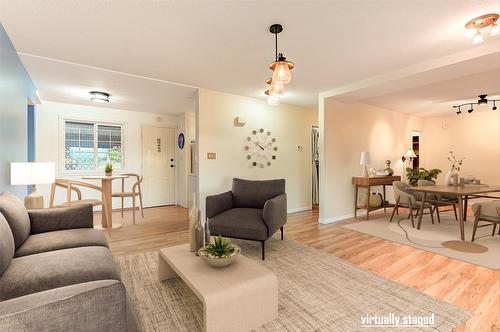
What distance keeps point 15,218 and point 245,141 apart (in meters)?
3.29

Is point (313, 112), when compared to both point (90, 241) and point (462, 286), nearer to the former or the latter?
point (462, 286)

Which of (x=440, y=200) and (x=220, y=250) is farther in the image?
(x=440, y=200)

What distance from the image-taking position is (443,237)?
3.43 m

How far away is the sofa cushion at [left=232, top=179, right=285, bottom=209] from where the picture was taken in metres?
3.42

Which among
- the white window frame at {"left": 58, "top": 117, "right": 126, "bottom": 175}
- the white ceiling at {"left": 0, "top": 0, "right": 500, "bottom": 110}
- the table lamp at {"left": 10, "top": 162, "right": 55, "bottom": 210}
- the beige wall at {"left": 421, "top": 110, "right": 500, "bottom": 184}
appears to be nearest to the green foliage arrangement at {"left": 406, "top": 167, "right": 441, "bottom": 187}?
the beige wall at {"left": 421, "top": 110, "right": 500, "bottom": 184}

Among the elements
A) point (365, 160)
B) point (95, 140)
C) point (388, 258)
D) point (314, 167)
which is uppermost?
point (95, 140)

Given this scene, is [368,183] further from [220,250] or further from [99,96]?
[99,96]

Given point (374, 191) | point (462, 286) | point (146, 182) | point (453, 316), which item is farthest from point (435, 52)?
point (146, 182)

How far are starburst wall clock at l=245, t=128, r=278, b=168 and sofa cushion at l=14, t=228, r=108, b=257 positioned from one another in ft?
9.48

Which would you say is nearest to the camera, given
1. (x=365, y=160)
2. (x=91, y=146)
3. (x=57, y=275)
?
(x=57, y=275)

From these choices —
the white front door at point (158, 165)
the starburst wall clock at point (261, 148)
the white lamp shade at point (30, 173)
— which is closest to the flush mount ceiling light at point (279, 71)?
the starburst wall clock at point (261, 148)

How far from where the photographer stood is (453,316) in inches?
67.3

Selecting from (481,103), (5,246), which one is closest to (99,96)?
(5,246)

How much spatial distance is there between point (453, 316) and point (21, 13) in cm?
402
